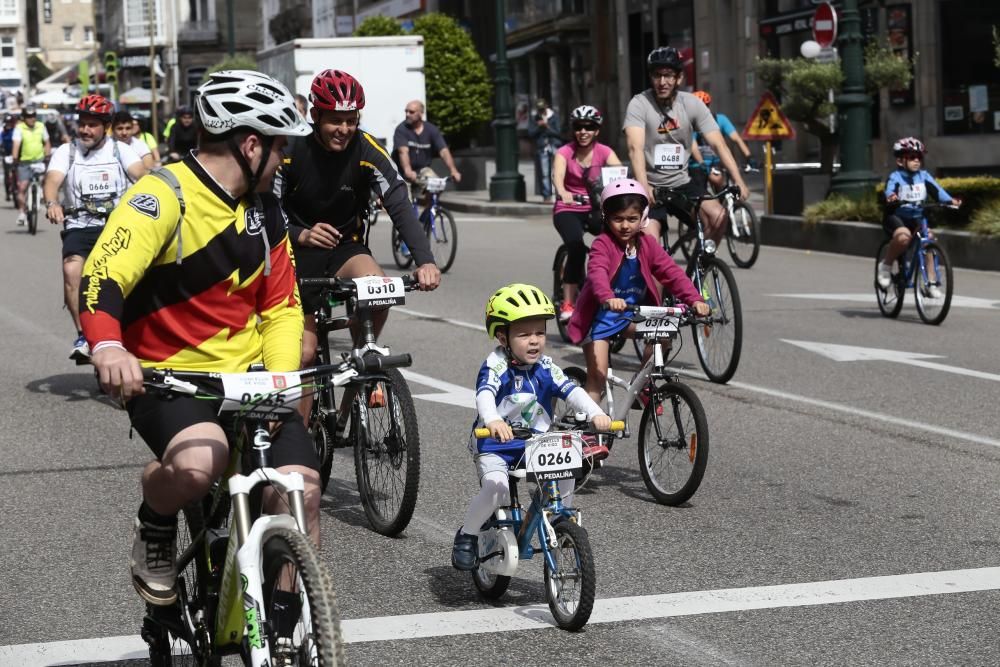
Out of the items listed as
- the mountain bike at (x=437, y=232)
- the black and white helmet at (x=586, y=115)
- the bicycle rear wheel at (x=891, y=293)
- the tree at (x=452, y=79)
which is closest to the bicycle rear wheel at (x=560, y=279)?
the black and white helmet at (x=586, y=115)

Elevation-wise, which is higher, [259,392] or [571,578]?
[259,392]

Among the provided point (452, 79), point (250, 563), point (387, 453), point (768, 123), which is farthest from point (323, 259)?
point (452, 79)

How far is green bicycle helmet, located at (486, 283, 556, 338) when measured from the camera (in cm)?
611

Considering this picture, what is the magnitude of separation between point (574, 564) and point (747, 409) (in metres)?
4.70

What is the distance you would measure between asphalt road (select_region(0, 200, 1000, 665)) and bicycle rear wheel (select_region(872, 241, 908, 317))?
1202 millimetres

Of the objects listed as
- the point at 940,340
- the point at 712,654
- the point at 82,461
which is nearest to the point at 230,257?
the point at 712,654

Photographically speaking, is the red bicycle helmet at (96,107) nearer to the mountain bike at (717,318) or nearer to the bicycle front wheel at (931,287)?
the mountain bike at (717,318)

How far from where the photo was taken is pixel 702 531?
712cm

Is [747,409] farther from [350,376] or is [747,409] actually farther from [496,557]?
[350,376]

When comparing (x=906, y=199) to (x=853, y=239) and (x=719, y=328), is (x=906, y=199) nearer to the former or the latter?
(x=719, y=328)

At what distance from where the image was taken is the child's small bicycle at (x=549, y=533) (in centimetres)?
559

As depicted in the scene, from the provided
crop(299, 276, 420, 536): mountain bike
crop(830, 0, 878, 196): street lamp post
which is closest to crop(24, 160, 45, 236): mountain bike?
crop(830, 0, 878, 196): street lamp post

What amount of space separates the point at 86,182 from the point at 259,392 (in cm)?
755

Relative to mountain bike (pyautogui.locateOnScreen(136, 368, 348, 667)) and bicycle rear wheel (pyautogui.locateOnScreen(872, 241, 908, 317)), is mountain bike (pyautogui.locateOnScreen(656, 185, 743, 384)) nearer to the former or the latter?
bicycle rear wheel (pyautogui.locateOnScreen(872, 241, 908, 317))
